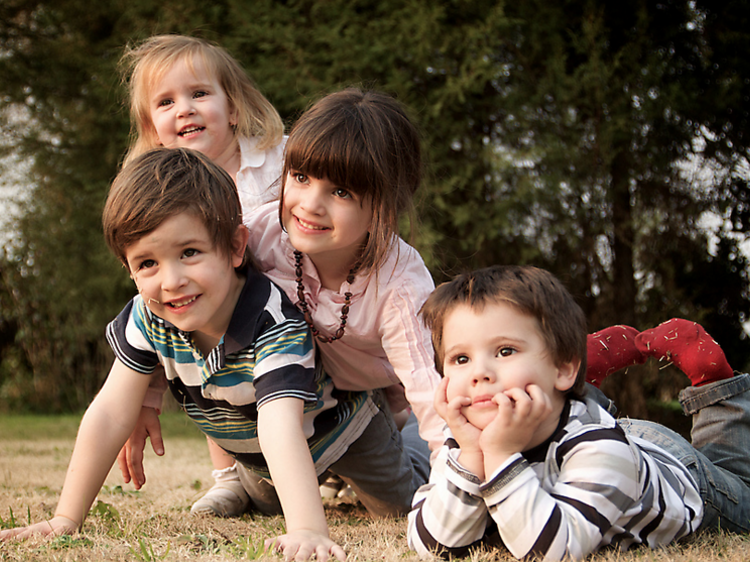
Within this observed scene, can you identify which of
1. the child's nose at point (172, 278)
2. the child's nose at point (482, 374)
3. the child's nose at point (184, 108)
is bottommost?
the child's nose at point (482, 374)

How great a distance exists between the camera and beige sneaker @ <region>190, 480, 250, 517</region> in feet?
8.25

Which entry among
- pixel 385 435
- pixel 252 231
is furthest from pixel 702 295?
pixel 252 231

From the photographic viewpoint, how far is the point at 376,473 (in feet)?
8.29

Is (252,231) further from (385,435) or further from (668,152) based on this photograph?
(668,152)

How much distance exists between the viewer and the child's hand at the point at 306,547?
158 cm

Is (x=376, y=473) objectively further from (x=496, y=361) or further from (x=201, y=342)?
(x=496, y=361)

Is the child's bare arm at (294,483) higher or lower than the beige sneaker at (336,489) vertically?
higher

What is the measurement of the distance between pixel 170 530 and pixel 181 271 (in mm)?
787

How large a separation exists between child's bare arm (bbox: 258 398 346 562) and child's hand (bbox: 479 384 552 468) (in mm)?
462

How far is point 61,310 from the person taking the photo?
25.0 feet

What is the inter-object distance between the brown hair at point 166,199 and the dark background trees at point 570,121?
2660mm

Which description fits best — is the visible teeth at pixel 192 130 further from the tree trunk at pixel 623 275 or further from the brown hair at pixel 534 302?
the tree trunk at pixel 623 275

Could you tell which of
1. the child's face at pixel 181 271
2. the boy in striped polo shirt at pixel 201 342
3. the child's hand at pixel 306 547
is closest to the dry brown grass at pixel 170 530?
the child's hand at pixel 306 547

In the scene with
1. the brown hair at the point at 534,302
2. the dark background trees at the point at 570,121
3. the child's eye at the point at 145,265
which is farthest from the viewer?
the dark background trees at the point at 570,121
